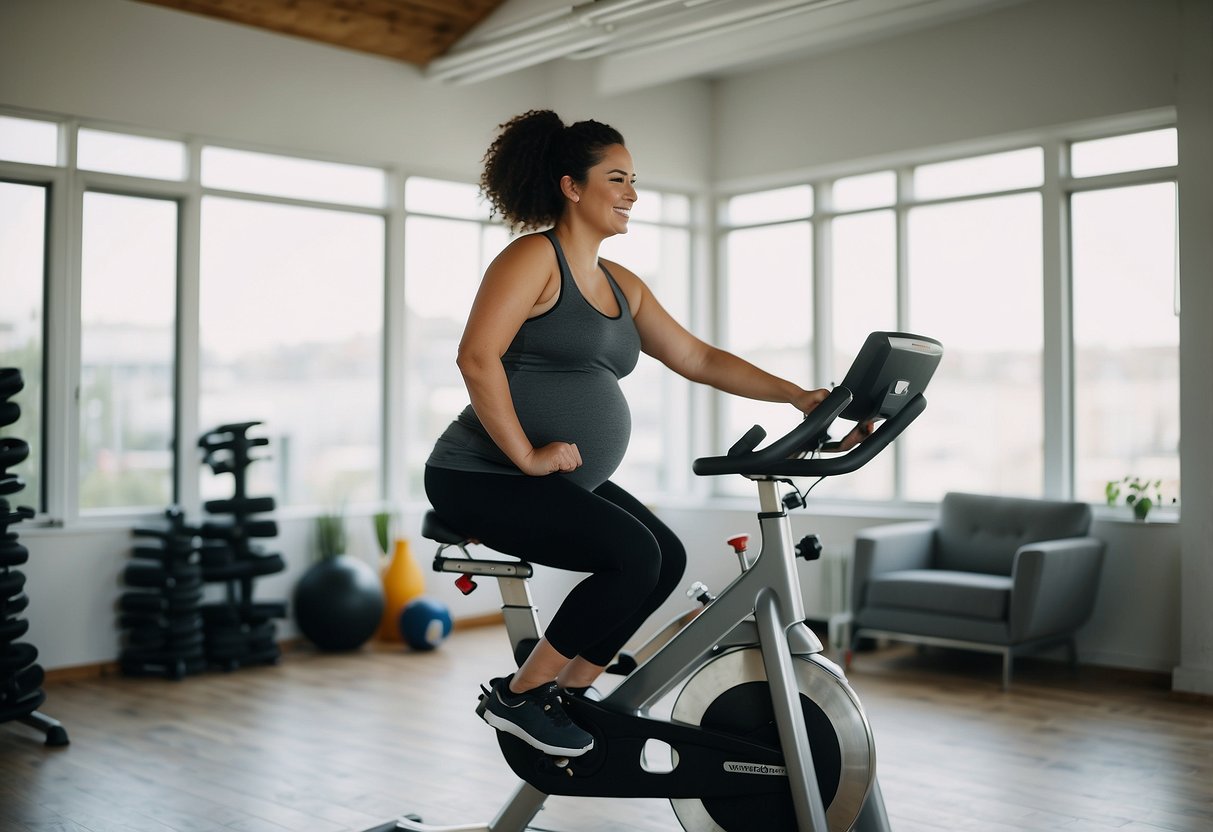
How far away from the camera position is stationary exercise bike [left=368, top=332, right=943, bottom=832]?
2377mm

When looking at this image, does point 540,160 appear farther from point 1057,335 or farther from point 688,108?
point 688,108

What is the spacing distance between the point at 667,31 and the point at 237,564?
124 inches

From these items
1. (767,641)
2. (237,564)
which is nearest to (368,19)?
(237,564)

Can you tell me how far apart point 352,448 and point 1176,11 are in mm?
4432

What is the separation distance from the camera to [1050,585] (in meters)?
4.95

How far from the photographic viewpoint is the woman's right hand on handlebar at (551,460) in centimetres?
236

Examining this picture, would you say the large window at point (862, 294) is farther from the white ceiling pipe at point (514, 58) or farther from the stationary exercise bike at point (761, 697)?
the stationary exercise bike at point (761, 697)

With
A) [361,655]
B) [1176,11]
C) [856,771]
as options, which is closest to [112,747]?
[361,655]

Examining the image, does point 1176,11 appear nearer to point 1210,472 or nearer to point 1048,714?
point 1210,472

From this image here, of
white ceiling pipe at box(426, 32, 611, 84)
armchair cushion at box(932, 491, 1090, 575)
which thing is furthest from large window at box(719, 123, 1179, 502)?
white ceiling pipe at box(426, 32, 611, 84)

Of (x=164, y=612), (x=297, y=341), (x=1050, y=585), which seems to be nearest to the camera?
(x=1050, y=585)

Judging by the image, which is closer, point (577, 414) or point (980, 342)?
point (577, 414)

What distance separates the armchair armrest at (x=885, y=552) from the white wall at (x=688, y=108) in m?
0.46

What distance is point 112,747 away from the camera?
158 inches
